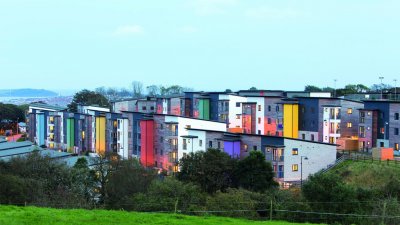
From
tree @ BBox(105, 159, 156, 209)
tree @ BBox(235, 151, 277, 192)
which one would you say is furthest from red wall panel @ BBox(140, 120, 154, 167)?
tree @ BBox(235, 151, 277, 192)

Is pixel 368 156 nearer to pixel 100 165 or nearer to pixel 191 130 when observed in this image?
pixel 191 130

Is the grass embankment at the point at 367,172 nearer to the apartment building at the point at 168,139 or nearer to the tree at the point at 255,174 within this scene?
the tree at the point at 255,174

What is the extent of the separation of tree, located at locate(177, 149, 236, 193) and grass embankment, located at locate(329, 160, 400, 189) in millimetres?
8318

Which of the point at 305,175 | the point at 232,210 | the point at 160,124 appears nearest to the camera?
the point at 232,210

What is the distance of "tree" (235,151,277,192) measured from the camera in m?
37.1

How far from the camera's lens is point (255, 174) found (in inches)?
1473

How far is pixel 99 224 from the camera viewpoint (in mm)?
15812

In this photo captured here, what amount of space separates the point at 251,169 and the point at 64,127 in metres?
47.7

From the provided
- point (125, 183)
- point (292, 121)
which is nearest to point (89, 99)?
point (292, 121)

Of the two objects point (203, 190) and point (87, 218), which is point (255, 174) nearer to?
point (203, 190)

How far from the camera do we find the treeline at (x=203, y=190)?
84.1ft

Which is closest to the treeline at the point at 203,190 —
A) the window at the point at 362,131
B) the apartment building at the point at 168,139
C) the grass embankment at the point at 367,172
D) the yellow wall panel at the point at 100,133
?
the grass embankment at the point at 367,172

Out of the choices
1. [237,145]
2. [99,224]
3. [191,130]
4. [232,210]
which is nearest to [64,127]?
[191,130]

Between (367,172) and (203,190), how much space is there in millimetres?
12352
